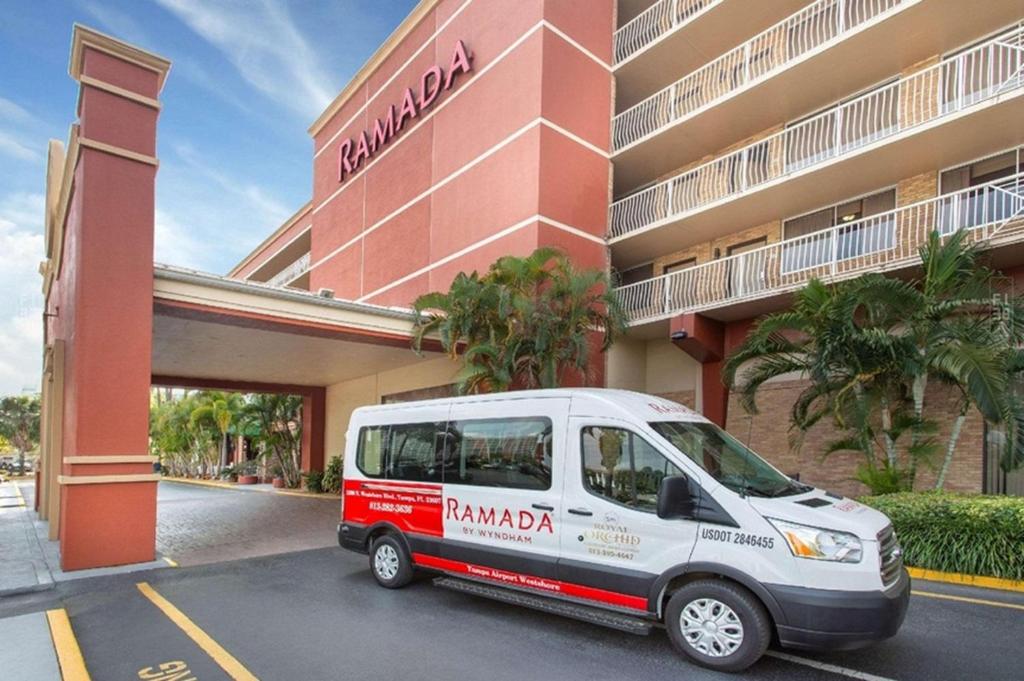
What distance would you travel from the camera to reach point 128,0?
12.9m

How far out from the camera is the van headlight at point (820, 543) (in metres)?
4.36

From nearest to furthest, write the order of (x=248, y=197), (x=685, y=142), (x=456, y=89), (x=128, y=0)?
(x=128, y=0)
(x=685, y=142)
(x=456, y=89)
(x=248, y=197)

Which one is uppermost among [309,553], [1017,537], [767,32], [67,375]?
[767,32]

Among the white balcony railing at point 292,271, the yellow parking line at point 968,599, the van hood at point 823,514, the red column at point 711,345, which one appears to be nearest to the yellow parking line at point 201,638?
the van hood at point 823,514

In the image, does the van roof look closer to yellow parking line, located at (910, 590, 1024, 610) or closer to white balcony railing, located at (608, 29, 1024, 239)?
yellow parking line, located at (910, 590, 1024, 610)

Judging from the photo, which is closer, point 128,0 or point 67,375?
point 67,375

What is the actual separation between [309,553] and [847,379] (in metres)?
8.78

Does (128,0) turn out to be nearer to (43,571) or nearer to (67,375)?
(67,375)

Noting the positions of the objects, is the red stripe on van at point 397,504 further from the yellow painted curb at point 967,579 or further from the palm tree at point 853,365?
the palm tree at point 853,365

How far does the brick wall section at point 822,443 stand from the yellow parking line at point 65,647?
10.1 meters

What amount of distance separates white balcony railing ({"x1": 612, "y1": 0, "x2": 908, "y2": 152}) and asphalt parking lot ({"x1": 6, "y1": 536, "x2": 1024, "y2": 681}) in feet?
36.1

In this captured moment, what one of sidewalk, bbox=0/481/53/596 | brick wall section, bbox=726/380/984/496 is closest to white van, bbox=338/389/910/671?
sidewalk, bbox=0/481/53/596

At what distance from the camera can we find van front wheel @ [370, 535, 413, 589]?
22.9 ft

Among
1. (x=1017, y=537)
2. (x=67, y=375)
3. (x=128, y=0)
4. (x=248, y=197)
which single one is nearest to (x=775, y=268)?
(x=1017, y=537)
